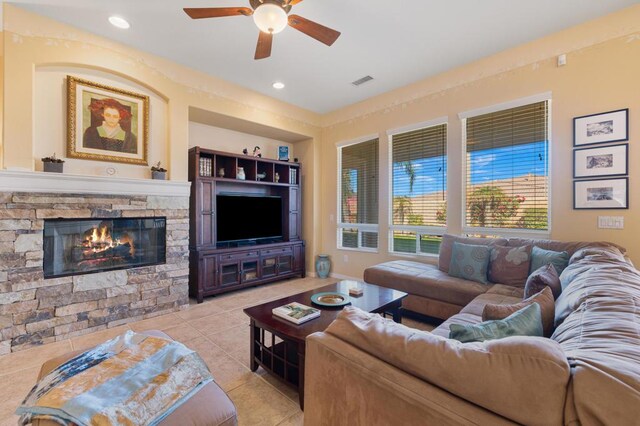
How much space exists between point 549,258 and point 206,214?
12.9ft

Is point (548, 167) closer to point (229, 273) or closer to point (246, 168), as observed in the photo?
point (246, 168)

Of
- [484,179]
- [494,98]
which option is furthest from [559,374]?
[494,98]

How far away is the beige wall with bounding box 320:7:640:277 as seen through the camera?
257 cm

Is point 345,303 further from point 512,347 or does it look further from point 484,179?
point 484,179

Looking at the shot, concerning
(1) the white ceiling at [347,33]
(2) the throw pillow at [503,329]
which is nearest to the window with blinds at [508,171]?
(1) the white ceiling at [347,33]

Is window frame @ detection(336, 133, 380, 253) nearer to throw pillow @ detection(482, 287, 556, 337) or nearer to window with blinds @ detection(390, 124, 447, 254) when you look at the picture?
window with blinds @ detection(390, 124, 447, 254)

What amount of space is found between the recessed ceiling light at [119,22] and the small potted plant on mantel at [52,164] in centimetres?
145

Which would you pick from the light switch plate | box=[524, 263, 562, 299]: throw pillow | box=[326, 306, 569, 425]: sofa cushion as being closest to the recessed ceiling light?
box=[326, 306, 569, 425]: sofa cushion

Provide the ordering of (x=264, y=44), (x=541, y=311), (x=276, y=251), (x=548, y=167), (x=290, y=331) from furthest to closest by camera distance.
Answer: (x=276, y=251) → (x=548, y=167) → (x=264, y=44) → (x=290, y=331) → (x=541, y=311)

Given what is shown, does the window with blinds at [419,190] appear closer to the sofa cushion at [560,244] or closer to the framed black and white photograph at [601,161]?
the sofa cushion at [560,244]

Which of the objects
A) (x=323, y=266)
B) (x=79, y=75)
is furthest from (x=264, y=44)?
(x=323, y=266)

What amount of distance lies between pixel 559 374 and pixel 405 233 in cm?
360

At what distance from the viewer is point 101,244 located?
298 centimetres

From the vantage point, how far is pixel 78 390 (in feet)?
3.75
